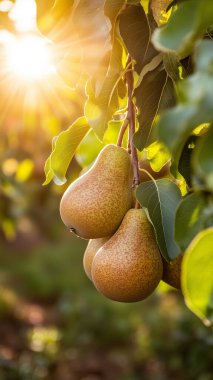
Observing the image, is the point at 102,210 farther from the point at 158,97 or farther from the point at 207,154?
the point at 207,154

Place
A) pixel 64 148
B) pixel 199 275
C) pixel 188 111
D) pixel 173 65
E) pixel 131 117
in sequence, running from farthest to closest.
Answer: pixel 64 148 → pixel 131 117 → pixel 173 65 → pixel 199 275 → pixel 188 111

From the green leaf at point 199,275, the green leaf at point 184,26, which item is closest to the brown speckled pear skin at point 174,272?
the green leaf at point 199,275

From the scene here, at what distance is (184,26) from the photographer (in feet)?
1.72

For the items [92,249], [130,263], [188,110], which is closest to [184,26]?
[188,110]

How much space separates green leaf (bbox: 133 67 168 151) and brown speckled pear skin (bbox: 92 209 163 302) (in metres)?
0.12

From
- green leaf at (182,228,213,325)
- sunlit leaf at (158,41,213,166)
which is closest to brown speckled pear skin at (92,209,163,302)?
green leaf at (182,228,213,325)

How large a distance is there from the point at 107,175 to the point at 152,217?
187 mm

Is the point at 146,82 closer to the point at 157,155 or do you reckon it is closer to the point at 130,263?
the point at 157,155

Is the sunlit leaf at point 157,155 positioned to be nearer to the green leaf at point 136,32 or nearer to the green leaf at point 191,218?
the green leaf at point 136,32

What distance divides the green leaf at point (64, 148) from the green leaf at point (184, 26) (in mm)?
504

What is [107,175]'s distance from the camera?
100cm

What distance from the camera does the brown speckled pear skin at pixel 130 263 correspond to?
89 cm

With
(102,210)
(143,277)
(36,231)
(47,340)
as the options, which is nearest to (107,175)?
(102,210)

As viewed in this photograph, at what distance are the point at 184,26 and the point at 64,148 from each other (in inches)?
21.0
